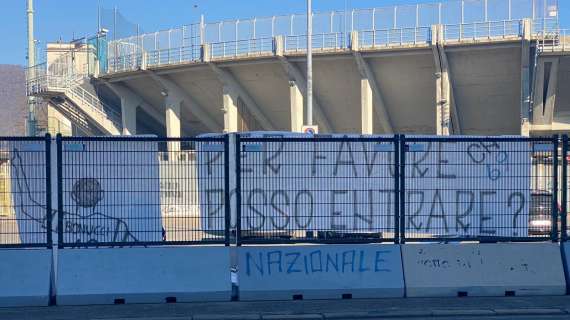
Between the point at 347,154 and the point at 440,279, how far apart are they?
7.25ft

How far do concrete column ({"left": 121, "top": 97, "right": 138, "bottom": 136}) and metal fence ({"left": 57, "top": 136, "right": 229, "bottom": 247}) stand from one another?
3708 cm

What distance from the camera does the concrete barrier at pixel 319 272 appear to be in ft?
30.1

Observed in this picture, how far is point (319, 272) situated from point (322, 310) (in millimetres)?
858

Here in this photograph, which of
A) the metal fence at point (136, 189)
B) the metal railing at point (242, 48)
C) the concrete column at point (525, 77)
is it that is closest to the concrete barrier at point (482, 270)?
the metal fence at point (136, 189)

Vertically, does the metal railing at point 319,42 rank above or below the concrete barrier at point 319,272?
above

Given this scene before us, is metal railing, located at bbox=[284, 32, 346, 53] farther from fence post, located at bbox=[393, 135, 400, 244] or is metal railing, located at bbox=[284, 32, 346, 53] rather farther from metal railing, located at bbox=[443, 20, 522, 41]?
fence post, located at bbox=[393, 135, 400, 244]

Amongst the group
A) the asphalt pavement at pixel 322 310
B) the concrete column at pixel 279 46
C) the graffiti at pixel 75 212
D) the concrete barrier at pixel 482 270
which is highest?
the concrete column at pixel 279 46

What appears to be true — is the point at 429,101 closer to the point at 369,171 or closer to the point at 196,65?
the point at 196,65

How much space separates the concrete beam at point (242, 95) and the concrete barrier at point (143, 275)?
96.7ft

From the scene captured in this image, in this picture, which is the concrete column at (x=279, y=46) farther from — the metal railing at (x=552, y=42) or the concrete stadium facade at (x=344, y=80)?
the metal railing at (x=552, y=42)

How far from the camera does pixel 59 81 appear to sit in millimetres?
43125

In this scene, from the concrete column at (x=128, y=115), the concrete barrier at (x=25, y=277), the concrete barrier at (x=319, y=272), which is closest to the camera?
the concrete barrier at (x=25, y=277)

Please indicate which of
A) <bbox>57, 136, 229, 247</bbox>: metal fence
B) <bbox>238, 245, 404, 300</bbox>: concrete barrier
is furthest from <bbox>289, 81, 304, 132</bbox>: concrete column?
<bbox>57, 136, 229, 247</bbox>: metal fence

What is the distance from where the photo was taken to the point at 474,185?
380 inches
